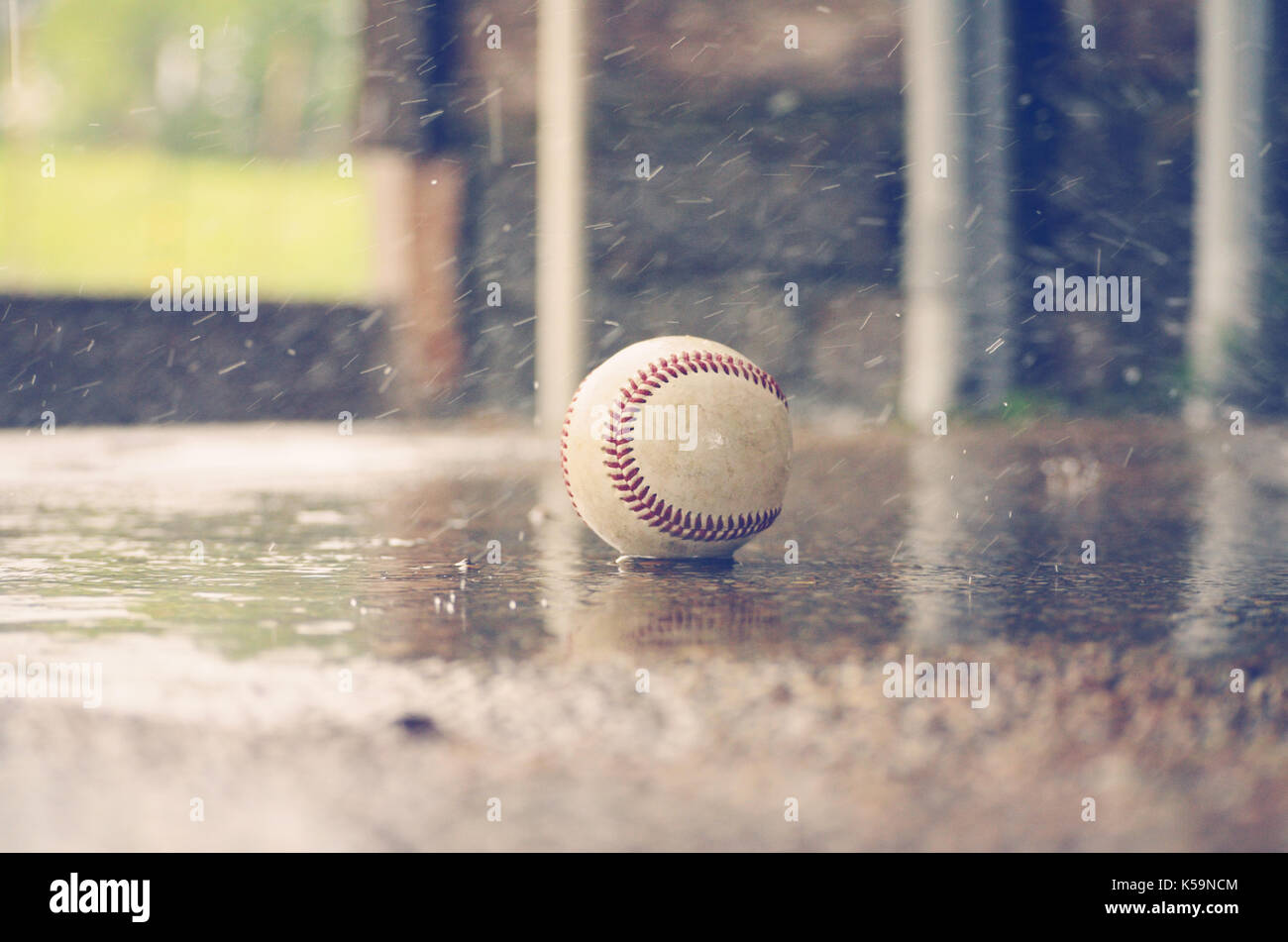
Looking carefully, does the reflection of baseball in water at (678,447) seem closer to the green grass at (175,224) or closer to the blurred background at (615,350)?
the blurred background at (615,350)

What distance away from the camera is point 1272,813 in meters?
2.89

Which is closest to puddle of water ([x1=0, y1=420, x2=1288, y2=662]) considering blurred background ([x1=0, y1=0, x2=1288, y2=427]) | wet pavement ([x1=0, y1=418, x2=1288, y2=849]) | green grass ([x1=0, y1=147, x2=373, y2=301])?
wet pavement ([x1=0, y1=418, x2=1288, y2=849])

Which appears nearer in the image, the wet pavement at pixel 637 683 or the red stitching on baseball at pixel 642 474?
the wet pavement at pixel 637 683

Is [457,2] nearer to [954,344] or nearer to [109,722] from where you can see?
[954,344]

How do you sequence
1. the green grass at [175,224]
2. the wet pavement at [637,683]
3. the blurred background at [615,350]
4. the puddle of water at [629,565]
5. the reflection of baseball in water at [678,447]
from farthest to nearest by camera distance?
the green grass at [175,224] < the reflection of baseball in water at [678,447] < the puddle of water at [629,565] < the blurred background at [615,350] < the wet pavement at [637,683]

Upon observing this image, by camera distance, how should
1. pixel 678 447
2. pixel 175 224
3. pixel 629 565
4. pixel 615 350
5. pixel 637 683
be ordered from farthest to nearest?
pixel 175 224, pixel 615 350, pixel 629 565, pixel 678 447, pixel 637 683

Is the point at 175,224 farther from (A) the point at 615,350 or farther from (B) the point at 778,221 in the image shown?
(B) the point at 778,221

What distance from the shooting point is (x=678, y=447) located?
529cm

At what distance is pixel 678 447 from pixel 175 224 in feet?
67.0

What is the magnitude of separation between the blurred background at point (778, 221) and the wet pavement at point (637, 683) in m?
8.05

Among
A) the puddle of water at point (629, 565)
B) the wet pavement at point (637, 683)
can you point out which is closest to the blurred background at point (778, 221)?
the puddle of water at point (629, 565)

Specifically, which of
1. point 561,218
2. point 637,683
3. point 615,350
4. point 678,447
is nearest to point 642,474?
point 678,447

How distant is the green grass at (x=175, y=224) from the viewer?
2014 cm

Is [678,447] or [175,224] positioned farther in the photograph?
[175,224]
